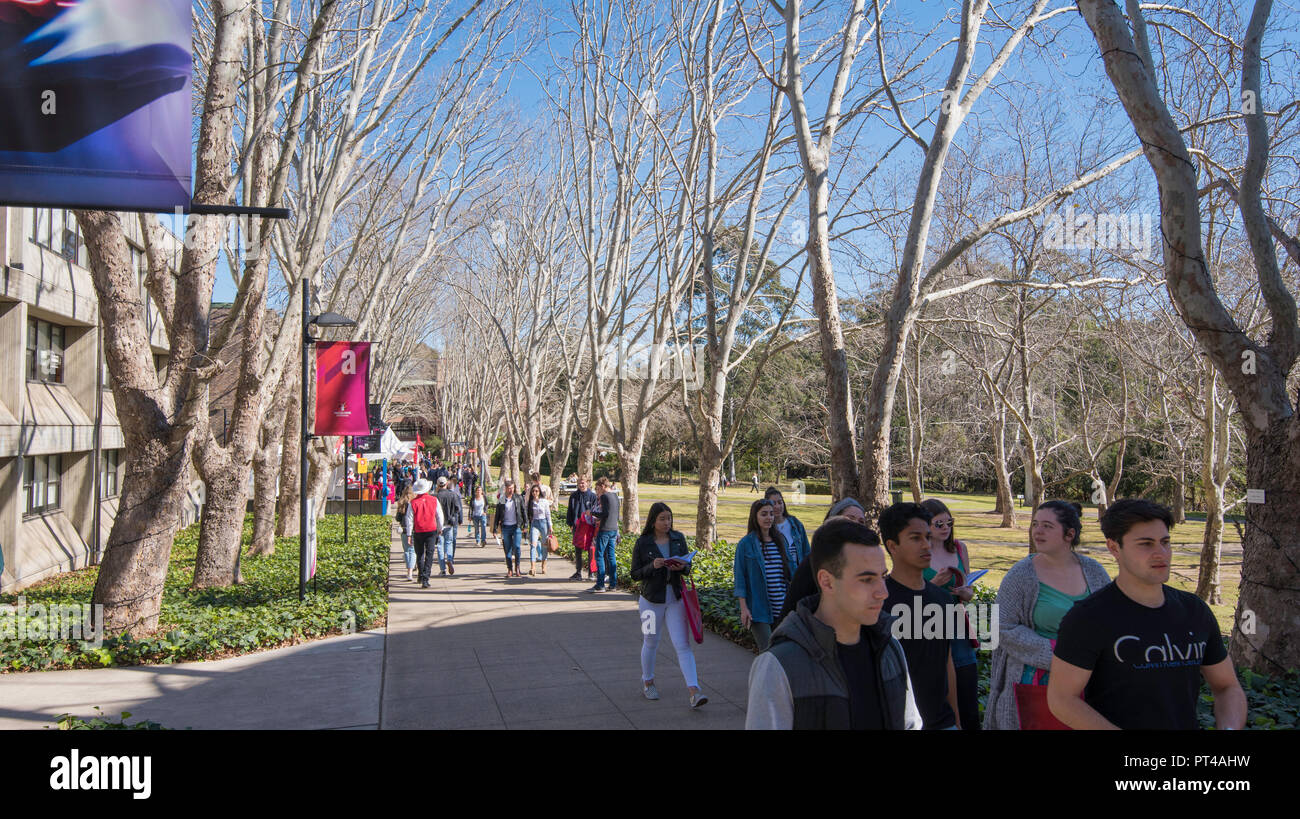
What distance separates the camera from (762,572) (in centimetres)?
653

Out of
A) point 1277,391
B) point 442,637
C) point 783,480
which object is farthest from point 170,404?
point 783,480

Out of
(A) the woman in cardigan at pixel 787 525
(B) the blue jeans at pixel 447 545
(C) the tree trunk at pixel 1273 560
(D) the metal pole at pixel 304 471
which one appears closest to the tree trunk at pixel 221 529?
(D) the metal pole at pixel 304 471

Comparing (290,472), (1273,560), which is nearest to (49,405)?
(290,472)

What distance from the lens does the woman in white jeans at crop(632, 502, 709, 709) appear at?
704 cm

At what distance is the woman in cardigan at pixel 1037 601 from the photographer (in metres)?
4.11

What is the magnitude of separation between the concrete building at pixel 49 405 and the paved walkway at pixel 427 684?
8.43 m

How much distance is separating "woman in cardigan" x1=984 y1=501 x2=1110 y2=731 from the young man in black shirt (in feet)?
0.96

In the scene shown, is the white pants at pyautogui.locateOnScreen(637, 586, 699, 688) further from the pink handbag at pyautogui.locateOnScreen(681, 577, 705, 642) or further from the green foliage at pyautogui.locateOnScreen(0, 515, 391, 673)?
the green foliage at pyautogui.locateOnScreen(0, 515, 391, 673)

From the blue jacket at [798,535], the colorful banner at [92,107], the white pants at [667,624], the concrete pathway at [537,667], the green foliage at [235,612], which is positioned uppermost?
the colorful banner at [92,107]

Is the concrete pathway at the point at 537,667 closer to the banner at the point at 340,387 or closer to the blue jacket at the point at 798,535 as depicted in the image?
the blue jacket at the point at 798,535

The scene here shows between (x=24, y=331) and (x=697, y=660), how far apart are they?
1374 centimetres

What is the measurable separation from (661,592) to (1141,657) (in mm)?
4400

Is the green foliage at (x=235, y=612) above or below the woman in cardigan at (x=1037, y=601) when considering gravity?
below

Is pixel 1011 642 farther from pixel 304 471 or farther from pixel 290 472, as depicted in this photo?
pixel 290 472
